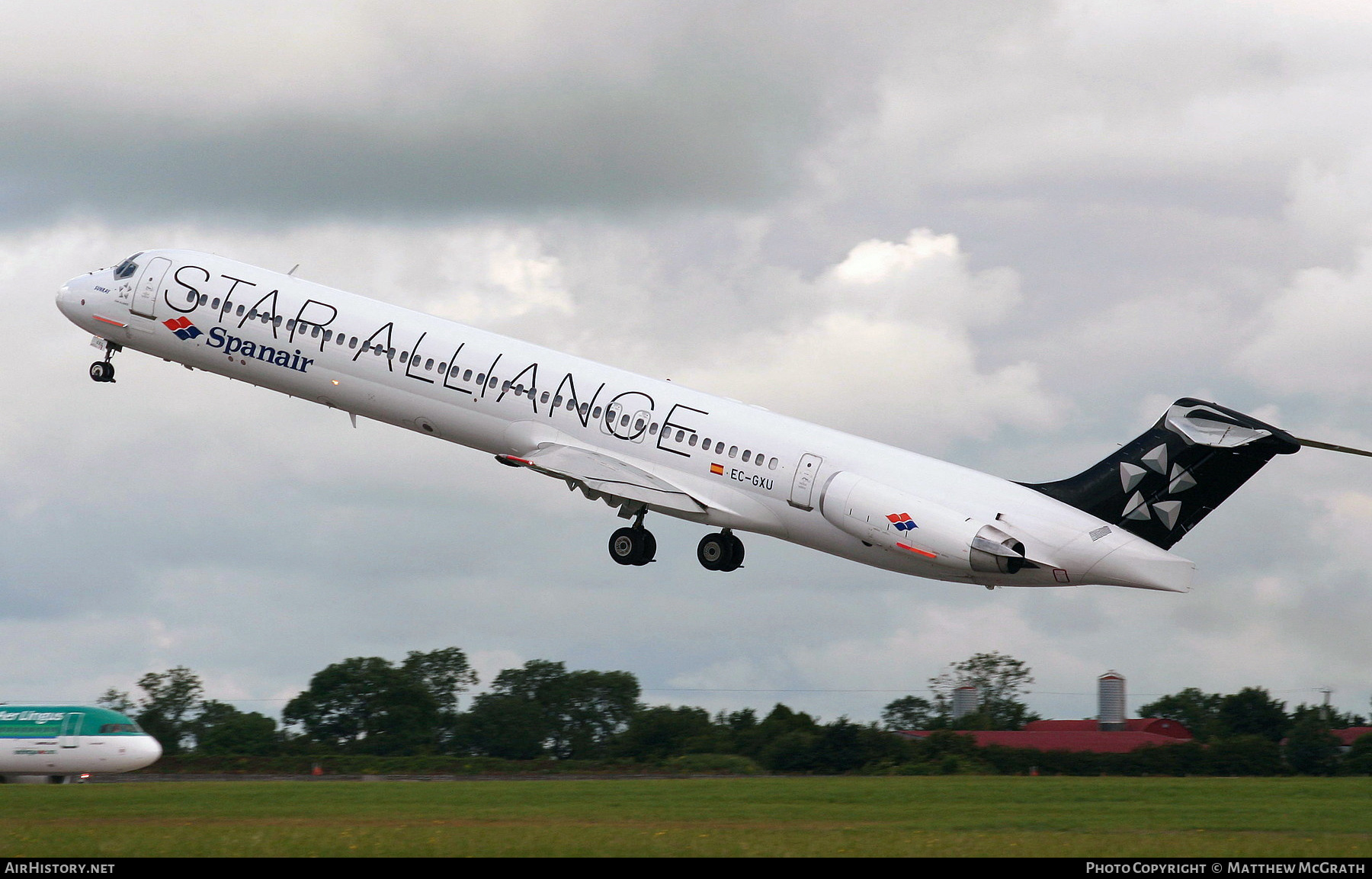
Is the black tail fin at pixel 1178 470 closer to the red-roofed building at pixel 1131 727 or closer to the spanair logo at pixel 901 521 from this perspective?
the spanair logo at pixel 901 521

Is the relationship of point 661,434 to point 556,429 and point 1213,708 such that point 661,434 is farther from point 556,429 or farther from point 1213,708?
point 1213,708

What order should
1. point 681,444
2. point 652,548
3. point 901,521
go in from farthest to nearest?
point 652,548 < point 681,444 < point 901,521

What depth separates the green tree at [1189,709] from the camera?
247ft

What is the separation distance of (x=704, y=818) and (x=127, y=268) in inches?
921

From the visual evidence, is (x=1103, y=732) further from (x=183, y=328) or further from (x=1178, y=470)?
(x=183, y=328)

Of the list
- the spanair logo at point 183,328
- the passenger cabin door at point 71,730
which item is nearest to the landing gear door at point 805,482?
the spanair logo at point 183,328

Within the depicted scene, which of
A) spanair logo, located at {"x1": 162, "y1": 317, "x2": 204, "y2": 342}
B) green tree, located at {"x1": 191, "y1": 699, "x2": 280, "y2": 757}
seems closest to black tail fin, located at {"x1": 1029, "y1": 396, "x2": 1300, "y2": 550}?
spanair logo, located at {"x1": 162, "y1": 317, "x2": 204, "y2": 342}

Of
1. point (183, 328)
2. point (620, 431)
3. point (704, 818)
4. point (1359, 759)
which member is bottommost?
point (704, 818)

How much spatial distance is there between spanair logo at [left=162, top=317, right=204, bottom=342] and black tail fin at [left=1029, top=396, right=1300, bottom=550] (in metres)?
22.4

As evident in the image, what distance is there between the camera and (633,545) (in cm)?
3872

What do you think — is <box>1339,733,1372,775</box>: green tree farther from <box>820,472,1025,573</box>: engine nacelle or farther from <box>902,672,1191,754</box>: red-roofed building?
<box>820,472,1025,573</box>: engine nacelle

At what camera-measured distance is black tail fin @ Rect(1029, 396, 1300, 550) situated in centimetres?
3350

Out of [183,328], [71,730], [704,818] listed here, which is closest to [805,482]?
[704,818]

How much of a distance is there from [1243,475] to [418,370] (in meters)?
18.9
